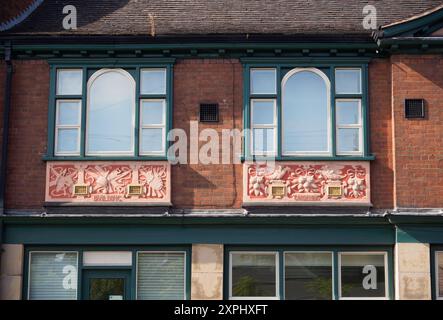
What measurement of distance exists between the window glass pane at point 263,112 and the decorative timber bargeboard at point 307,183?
940 millimetres

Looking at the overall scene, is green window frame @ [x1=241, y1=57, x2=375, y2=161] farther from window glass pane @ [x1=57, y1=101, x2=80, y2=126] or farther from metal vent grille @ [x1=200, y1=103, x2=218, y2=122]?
window glass pane @ [x1=57, y1=101, x2=80, y2=126]

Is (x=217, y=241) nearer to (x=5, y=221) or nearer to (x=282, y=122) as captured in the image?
(x=282, y=122)

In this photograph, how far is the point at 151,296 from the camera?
53.9ft

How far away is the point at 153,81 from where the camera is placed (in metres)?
17.2

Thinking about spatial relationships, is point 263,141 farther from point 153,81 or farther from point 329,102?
point 153,81

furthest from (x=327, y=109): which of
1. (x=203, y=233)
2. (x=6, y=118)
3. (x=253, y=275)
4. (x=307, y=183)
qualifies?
(x=6, y=118)

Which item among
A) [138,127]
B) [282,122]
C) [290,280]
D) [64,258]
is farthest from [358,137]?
[64,258]

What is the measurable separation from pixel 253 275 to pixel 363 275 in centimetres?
224

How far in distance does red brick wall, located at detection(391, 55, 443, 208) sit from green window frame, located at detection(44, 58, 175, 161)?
4764 mm

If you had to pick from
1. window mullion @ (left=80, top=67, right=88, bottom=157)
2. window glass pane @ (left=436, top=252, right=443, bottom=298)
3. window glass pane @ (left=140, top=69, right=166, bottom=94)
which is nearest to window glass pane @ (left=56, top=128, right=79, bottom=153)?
window mullion @ (left=80, top=67, right=88, bottom=157)

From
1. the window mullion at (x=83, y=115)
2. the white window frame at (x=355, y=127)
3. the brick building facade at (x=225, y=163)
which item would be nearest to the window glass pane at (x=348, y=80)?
the brick building facade at (x=225, y=163)

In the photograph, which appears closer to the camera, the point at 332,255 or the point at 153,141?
the point at 332,255

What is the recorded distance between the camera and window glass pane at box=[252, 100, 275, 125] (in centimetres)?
1697

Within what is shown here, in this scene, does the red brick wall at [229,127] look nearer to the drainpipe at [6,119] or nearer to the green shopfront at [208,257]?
the drainpipe at [6,119]
